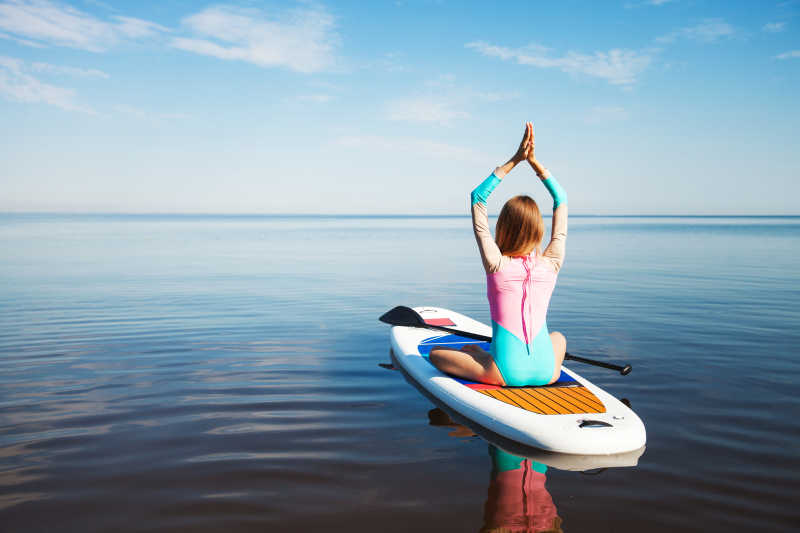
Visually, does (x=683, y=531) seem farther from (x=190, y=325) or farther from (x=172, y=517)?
(x=190, y=325)

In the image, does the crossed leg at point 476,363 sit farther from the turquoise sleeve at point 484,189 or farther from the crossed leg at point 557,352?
the turquoise sleeve at point 484,189

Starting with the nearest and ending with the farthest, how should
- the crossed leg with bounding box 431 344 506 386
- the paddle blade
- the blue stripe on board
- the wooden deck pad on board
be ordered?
the wooden deck pad on board → the crossed leg with bounding box 431 344 506 386 → the blue stripe on board → the paddle blade

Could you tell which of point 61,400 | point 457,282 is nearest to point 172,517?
point 61,400

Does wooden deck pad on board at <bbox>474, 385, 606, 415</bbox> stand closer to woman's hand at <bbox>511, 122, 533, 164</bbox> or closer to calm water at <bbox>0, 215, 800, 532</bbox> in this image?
calm water at <bbox>0, 215, 800, 532</bbox>

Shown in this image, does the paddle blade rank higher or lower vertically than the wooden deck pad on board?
higher

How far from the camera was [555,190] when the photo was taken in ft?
14.5

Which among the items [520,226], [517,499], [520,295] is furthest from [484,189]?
[517,499]

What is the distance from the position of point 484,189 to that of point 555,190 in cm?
67

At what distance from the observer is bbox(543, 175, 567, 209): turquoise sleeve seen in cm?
442

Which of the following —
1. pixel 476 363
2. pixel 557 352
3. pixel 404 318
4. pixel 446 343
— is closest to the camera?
pixel 476 363

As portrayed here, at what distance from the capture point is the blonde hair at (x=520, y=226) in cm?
408

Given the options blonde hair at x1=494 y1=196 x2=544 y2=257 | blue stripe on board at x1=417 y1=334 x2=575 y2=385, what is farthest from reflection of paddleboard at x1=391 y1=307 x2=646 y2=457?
blonde hair at x1=494 y1=196 x2=544 y2=257

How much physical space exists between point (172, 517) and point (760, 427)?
4384mm

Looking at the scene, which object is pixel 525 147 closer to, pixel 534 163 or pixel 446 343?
pixel 534 163
